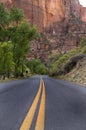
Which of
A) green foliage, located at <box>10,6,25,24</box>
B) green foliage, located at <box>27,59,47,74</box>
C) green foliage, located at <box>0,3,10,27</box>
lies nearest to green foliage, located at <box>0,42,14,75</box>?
green foliage, located at <box>0,3,10,27</box>

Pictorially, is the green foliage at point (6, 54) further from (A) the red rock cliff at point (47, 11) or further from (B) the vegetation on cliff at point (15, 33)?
(A) the red rock cliff at point (47, 11)

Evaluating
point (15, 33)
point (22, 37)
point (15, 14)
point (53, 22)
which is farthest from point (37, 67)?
point (15, 33)

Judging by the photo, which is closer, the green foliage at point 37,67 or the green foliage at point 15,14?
the green foliage at point 15,14

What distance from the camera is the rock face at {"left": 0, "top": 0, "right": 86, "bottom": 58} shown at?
537 ft

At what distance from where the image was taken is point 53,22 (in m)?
186

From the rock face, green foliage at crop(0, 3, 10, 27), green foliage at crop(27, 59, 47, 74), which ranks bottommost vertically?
green foliage at crop(27, 59, 47, 74)

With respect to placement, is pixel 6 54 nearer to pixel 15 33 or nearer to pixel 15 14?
pixel 15 33

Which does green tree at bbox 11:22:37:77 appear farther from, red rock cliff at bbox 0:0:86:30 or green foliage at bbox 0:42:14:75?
red rock cliff at bbox 0:0:86:30

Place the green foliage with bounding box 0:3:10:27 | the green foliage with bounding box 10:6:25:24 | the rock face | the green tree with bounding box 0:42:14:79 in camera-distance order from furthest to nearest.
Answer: the rock face, the green foliage with bounding box 10:6:25:24, the green foliage with bounding box 0:3:10:27, the green tree with bounding box 0:42:14:79

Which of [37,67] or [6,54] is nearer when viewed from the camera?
[6,54]

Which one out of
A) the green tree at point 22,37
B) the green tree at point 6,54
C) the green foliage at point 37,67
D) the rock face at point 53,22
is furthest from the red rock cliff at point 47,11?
the green tree at point 6,54

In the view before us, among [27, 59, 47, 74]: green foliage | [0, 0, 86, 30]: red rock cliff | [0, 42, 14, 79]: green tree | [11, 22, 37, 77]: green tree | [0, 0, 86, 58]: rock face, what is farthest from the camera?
[0, 0, 86, 30]: red rock cliff

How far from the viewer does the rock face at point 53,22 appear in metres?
164

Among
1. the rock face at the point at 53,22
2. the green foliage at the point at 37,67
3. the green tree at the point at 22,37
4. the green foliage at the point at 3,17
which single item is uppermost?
the rock face at the point at 53,22
